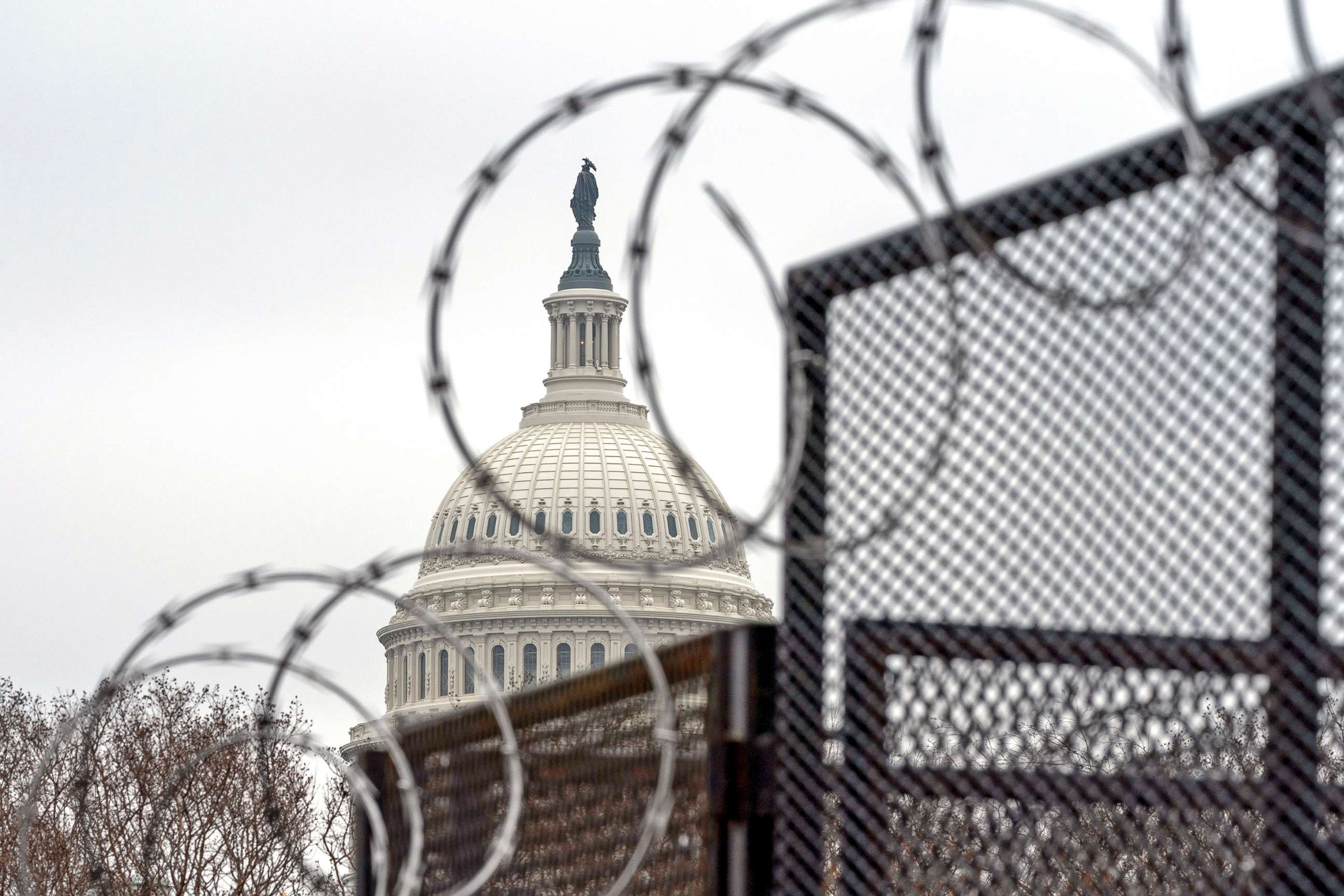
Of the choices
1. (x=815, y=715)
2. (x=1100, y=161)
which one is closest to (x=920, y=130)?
(x=1100, y=161)

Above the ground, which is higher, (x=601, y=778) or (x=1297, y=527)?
(x=1297, y=527)

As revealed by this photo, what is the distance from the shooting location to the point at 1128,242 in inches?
291

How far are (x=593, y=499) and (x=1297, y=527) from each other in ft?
493

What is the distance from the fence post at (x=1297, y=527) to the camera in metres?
7.01

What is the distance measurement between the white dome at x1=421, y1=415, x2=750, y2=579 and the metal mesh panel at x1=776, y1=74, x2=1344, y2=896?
137050 millimetres

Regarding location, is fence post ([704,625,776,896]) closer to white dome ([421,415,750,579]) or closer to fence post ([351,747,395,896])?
fence post ([351,747,395,896])

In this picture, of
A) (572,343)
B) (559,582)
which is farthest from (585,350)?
(559,582)

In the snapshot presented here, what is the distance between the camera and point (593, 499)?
157125 mm

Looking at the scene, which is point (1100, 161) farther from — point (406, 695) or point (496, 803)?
point (406, 695)

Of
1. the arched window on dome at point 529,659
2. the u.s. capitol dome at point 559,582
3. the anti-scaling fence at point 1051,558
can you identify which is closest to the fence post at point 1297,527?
the anti-scaling fence at point 1051,558

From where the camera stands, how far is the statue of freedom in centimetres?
18775

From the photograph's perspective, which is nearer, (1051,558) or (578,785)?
(1051,558)

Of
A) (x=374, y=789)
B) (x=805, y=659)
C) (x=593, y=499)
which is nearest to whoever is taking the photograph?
(x=805, y=659)

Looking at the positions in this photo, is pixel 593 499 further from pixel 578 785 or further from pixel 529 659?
pixel 578 785
